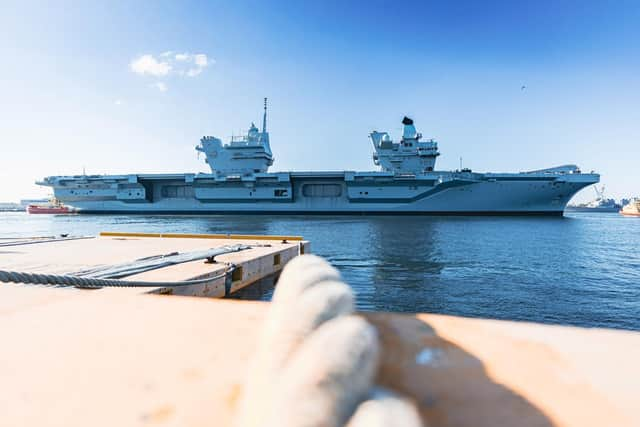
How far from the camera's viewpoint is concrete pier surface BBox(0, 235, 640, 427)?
100cm


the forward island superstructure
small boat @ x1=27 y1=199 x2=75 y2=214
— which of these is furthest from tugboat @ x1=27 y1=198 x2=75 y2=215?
the forward island superstructure

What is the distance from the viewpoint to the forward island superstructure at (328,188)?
1544 inches

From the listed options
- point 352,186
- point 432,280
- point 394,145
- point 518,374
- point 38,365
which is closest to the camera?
point 518,374

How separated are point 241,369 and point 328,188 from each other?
44310 millimetres

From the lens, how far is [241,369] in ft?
4.30

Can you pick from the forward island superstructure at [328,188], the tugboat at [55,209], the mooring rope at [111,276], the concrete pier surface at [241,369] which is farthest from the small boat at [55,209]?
Answer: the concrete pier surface at [241,369]

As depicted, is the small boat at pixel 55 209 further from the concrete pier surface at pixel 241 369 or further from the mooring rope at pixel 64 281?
the concrete pier surface at pixel 241 369

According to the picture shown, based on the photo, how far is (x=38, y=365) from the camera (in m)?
1.42

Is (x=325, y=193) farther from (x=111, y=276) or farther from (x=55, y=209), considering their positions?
(x=55, y=209)

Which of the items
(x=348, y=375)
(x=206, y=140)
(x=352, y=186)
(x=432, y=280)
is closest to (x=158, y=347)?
(x=348, y=375)

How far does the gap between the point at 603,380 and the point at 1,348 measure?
261 cm

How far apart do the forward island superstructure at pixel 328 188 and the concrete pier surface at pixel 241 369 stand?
3976cm

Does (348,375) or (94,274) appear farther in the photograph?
(94,274)

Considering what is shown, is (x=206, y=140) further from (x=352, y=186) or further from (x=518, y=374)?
(x=518, y=374)
